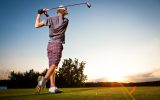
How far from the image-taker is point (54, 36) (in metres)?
6.95

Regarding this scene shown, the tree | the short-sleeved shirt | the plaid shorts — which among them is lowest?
the plaid shorts

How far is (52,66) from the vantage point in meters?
6.71

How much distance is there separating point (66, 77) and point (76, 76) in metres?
5.57

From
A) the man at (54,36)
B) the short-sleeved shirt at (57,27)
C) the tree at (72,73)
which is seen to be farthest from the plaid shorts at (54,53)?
the tree at (72,73)

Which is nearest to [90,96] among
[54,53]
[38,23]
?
[54,53]

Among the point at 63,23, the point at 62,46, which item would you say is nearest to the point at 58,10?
the point at 63,23

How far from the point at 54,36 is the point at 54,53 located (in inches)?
20.1

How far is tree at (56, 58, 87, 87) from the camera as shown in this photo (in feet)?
376

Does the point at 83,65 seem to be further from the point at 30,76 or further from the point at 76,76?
the point at 30,76

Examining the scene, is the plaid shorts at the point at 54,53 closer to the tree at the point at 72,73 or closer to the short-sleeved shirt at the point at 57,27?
the short-sleeved shirt at the point at 57,27

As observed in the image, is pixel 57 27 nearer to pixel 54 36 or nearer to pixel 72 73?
pixel 54 36

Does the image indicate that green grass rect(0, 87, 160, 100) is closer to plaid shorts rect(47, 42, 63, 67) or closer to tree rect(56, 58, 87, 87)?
plaid shorts rect(47, 42, 63, 67)

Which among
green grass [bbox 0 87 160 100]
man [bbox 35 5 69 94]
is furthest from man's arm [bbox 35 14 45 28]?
green grass [bbox 0 87 160 100]

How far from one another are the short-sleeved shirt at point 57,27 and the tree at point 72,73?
107 m
